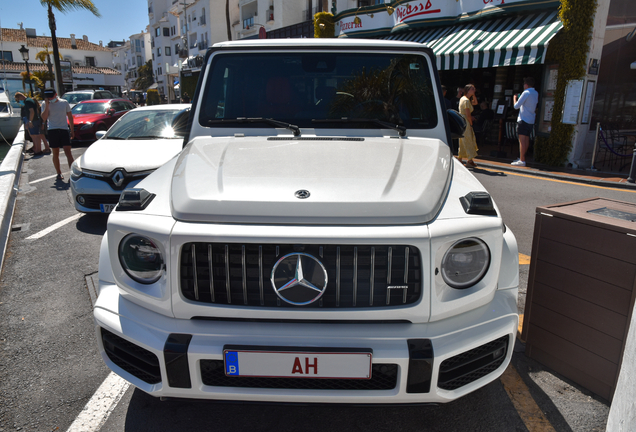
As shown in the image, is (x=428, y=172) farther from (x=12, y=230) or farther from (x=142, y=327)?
(x=12, y=230)

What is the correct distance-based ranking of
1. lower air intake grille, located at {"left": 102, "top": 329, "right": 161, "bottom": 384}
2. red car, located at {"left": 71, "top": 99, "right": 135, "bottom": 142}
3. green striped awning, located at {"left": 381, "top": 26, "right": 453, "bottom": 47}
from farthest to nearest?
green striped awning, located at {"left": 381, "top": 26, "right": 453, "bottom": 47}, red car, located at {"left": 71, "top": 99, "right": 135, "bottom": 142}, lower air intake grille, located at {"left": 102, "top": 329, "right": 161, "bottom": 384}

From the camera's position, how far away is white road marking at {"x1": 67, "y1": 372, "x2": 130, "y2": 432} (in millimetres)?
2350

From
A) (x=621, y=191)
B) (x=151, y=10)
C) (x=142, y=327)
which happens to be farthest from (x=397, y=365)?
(x=151, y=10)

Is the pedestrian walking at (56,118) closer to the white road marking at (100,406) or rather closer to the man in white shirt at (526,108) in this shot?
the white road marking at (100,406)

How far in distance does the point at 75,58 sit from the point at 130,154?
80.9 meters

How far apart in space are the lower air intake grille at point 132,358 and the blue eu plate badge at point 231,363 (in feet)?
1.05

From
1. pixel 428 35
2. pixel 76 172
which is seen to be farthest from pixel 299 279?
pixel 428 35

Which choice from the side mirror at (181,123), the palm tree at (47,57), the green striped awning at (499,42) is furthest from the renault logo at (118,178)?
the palm tree at (47,57)

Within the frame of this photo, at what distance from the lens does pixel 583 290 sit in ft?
8.11

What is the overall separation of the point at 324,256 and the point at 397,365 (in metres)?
0.52

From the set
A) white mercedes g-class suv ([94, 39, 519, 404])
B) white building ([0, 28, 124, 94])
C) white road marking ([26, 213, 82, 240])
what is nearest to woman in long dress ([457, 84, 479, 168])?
white road marking ([26, 213, 82, 240])

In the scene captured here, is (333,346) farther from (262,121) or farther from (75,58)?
(75,58)

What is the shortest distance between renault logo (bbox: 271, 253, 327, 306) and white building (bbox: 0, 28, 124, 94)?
221 ft

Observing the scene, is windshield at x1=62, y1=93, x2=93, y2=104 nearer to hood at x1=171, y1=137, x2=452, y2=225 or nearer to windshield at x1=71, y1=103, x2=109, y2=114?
windshield at x1=71, y1=103, x2=109, y2=114
